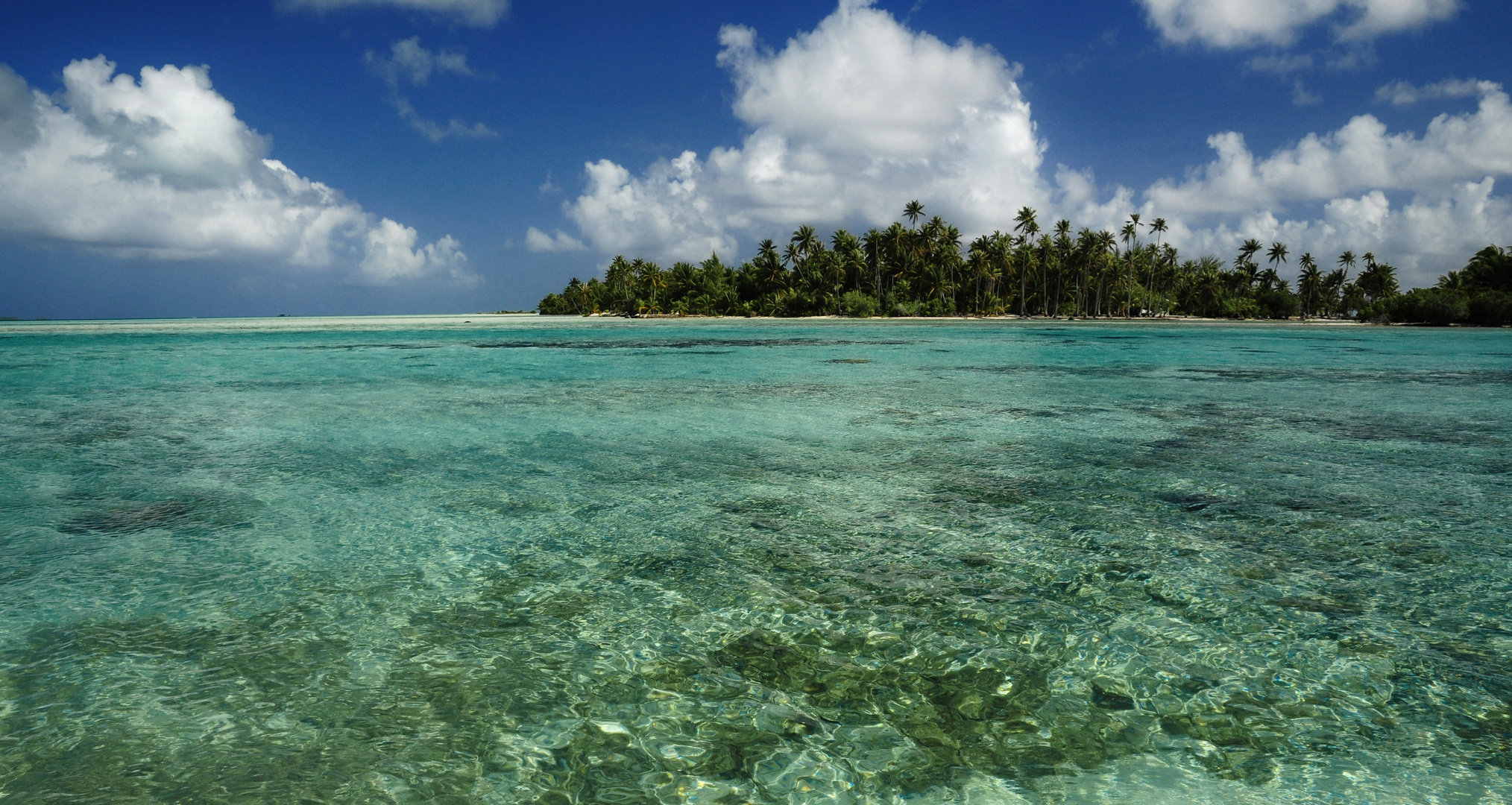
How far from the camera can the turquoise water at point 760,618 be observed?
3402 millimetres

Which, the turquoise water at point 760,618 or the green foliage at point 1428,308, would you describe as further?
the green foliage at point 1428,308

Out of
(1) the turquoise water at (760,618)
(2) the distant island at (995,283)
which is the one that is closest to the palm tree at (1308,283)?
(2) the distant island at (995,283)

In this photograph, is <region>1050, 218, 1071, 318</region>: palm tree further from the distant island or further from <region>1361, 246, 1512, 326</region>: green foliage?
<region>1361, 246, 1512, 326</region>: green foliage

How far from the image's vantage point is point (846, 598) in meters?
5.18

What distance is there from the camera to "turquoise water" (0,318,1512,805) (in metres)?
3.40

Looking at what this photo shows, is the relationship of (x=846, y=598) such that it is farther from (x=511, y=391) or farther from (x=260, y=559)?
(x=511, y=391)

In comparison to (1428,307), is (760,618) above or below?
below

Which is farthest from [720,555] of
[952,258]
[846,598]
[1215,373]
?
[952,258]

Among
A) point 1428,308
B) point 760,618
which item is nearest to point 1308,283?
point 1428,308

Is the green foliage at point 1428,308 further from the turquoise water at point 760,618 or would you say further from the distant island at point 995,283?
the turquoise water at point 760,618

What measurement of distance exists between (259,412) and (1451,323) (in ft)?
337

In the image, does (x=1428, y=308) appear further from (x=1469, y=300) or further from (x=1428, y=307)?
(x=1469, y=300)

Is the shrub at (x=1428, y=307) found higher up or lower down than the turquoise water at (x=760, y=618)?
higher up

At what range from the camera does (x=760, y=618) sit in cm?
491
